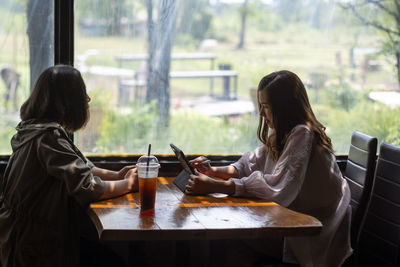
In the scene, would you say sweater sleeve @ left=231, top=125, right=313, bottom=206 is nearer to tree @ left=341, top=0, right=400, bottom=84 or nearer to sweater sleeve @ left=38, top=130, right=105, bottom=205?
sweater sleeve @ left=38, top=130, right=105, bottom=205

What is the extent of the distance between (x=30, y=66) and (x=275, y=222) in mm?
1684

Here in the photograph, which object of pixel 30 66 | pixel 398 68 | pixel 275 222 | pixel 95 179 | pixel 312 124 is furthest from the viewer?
pixel 398 68

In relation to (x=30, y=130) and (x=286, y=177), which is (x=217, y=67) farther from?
(x=30, y=130)

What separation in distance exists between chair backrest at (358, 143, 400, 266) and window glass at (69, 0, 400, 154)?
0.71 meters

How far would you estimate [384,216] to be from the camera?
8.35 ft

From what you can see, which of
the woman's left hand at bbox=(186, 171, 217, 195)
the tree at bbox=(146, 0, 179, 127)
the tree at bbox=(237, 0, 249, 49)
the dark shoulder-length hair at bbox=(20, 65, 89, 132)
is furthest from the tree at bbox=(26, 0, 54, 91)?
the woman's left hand at bbox=(186, 171, 217, 195)

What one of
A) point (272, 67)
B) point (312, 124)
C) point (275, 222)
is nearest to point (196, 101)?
point (272, 67)

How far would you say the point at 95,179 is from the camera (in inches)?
85.7

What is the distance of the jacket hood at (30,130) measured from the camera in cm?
209

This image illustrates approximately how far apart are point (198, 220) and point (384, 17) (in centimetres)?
207

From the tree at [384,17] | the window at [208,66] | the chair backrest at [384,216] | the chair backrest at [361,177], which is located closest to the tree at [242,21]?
the window at [208,66]

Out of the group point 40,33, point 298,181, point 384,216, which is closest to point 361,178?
point 384,216

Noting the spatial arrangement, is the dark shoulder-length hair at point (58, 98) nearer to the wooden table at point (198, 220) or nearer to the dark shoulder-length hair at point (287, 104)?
the wooden table at point (198, 220)

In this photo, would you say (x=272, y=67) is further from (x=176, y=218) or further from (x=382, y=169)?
(x=176, y=218)
